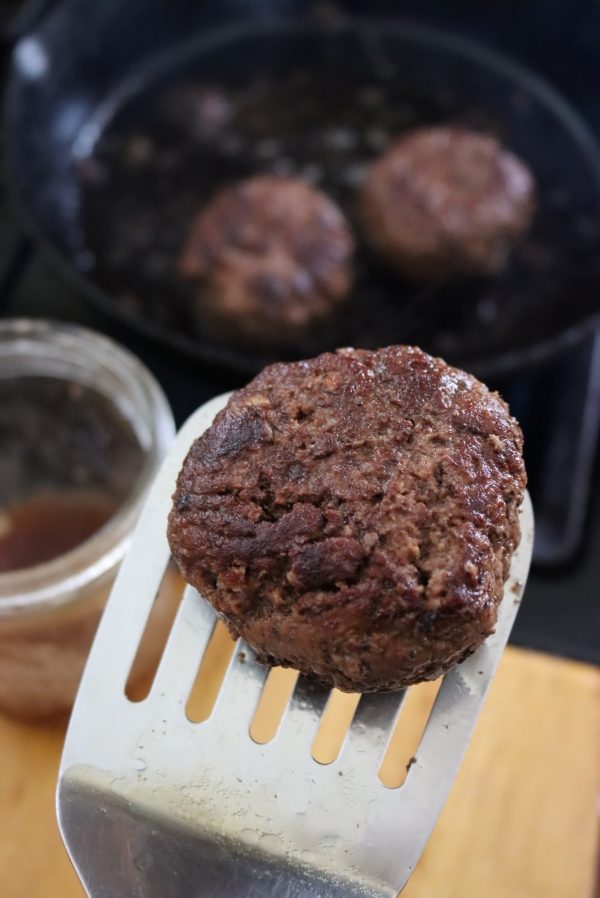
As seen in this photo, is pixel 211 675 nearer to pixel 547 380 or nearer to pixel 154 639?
pixel 154 639

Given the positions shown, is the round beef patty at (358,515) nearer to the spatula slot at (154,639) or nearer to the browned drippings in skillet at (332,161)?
the spatula slot at (154,639)

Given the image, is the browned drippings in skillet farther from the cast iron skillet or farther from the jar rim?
the jar rim

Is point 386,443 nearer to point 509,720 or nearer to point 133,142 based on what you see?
point 509,720

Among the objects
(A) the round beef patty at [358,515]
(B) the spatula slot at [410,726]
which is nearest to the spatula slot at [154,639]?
(B) the spatula slot at [410,726]

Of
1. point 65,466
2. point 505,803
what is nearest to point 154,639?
point 65,466

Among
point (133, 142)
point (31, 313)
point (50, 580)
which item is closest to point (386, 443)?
point (50, 580)

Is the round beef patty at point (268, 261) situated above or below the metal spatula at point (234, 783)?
below

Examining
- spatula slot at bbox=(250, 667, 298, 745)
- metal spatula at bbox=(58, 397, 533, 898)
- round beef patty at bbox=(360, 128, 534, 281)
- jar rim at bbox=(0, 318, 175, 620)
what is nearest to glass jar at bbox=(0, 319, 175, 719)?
jar rim at bbox=(0, 318, 175, 620)
